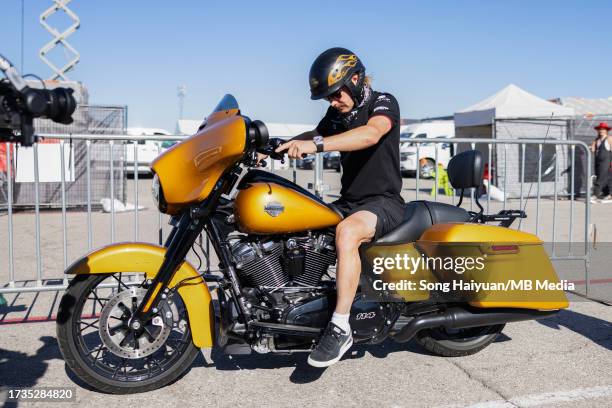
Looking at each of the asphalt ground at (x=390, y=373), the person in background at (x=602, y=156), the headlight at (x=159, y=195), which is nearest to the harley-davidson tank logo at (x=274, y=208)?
the headlight at (x=159, y=195)

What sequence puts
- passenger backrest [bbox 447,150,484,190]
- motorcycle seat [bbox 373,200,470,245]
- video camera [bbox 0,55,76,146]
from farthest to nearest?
1. passenger backrest [bbox 447,150,484,190]
2. motorcycle seat [bbox 373,200,470,245]
3. video camera [bbox 0,55,76,146]

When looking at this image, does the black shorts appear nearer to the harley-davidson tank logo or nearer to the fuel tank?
the fuel tank

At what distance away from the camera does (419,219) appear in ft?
12.8

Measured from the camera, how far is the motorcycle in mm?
3447

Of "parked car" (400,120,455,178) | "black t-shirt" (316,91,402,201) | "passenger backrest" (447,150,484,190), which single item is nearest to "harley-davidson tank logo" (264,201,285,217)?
"black t-shirt" (316,91,402,201)

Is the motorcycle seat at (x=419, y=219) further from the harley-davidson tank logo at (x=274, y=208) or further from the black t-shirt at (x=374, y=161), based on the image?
the harley-davidson tank logo at (x=274, y=208)

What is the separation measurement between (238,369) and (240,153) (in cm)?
150

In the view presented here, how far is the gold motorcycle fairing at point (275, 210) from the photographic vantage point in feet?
11.3

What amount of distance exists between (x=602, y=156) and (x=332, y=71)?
13.5 metres

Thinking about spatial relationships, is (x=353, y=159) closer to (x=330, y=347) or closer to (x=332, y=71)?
(x=332, y=71)

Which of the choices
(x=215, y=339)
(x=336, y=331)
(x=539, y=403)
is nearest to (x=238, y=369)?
(x=215, y=339)

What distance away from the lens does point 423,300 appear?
3922 mm

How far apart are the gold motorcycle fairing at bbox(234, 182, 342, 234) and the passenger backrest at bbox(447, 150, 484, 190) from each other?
1.17 meters

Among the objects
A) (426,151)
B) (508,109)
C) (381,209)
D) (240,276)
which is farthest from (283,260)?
(426,151)
